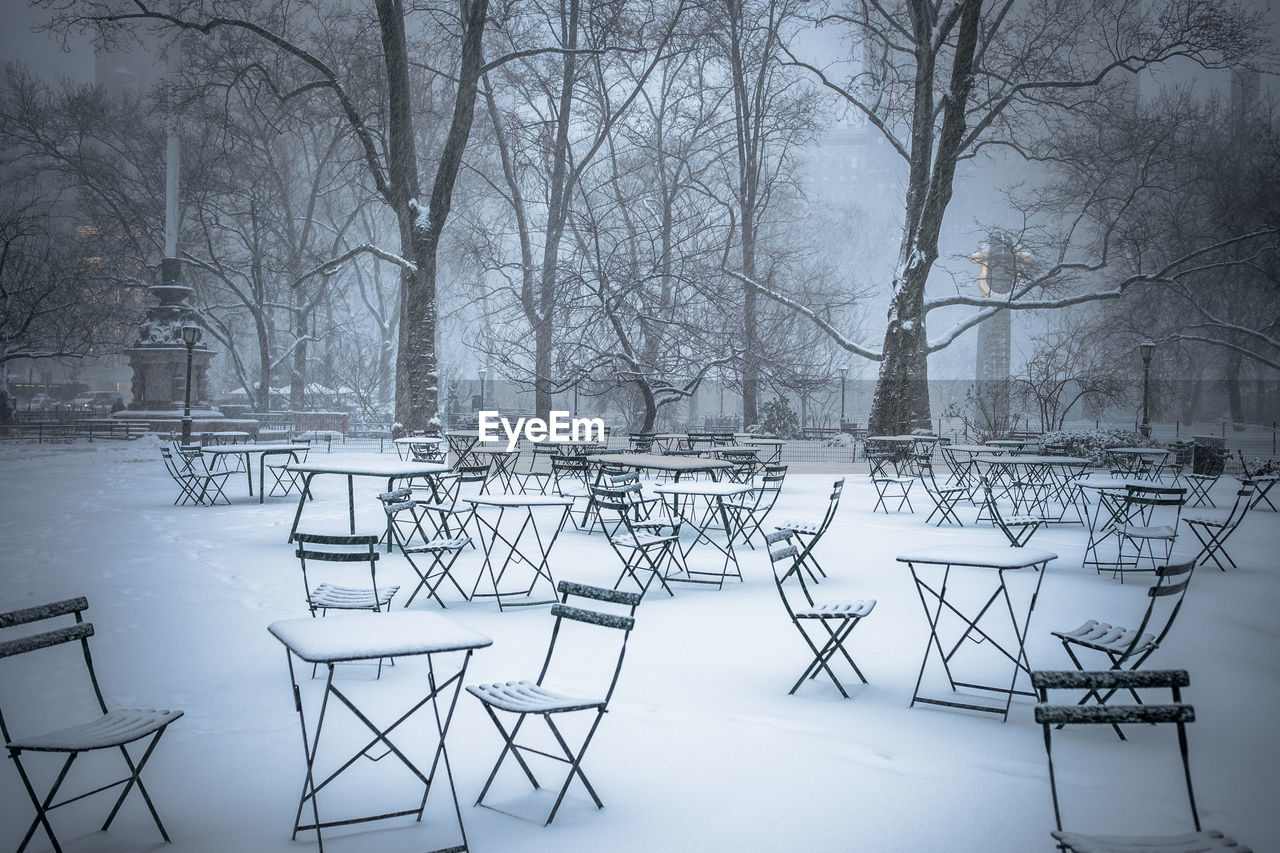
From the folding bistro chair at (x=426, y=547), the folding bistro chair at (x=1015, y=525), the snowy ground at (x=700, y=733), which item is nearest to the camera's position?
the snowy ground at (x=700, y=733)

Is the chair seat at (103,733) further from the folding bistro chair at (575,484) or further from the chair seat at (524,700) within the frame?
the folding bistro chair at (575,484)

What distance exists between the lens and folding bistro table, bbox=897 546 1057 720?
15.5 feet

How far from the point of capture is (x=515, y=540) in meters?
9.06

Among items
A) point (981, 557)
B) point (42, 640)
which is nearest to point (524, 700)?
point (42, 640)

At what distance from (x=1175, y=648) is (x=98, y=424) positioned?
25.4 meters

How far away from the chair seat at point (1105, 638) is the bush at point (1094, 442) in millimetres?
15350

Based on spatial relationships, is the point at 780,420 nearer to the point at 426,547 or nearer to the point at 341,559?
the point at 426,547

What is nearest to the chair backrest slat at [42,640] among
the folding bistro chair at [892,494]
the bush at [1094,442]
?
the folding bistro chair at [892,494]

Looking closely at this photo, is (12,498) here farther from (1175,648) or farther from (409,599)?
(1175,648)

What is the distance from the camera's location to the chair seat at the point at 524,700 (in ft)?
11.0

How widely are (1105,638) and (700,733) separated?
2197mm

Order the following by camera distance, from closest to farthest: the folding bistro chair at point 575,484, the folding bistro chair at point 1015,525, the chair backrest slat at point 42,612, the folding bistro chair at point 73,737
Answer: the folding bistro chair at point 73,737 < the chair backrest slat at point 42,612 < the folding bistro chair at point 1015,525 < the folding bistro chair at point 575,484

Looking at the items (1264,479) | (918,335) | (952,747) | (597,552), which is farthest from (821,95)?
(952,747)

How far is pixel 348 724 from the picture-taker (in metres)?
4.40
